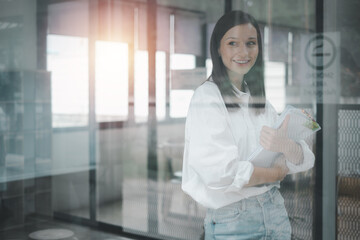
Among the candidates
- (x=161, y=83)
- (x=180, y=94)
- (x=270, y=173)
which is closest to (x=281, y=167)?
(x=270, y=173)

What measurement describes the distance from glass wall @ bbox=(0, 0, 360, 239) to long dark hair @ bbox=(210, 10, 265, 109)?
18 centimetres

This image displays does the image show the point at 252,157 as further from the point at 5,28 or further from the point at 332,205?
the point at 5,28

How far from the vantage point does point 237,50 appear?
7.18 feet

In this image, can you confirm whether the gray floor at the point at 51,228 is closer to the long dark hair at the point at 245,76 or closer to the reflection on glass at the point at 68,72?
the reflection on glass at the point at 68,72

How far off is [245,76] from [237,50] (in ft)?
0.45

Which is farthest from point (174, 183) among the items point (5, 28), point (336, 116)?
point (5, 28)

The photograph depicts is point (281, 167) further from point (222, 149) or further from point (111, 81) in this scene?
point (111, 81)

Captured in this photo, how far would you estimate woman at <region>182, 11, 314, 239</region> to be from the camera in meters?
2.02

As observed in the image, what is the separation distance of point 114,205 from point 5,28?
6.69ft

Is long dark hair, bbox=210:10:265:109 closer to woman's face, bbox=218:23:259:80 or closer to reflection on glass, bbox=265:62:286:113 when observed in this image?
woman's face, bbox=218:23:259:80

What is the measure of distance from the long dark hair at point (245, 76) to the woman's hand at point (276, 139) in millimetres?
164

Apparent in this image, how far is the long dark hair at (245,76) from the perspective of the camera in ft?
7.13

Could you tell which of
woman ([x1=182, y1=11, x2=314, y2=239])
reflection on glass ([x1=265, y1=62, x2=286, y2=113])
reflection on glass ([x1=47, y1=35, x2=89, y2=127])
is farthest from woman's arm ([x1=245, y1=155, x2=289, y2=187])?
reflection on glass ([x1=47, y1=35, x2=89, y2=127])

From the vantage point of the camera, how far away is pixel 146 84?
3811mm
